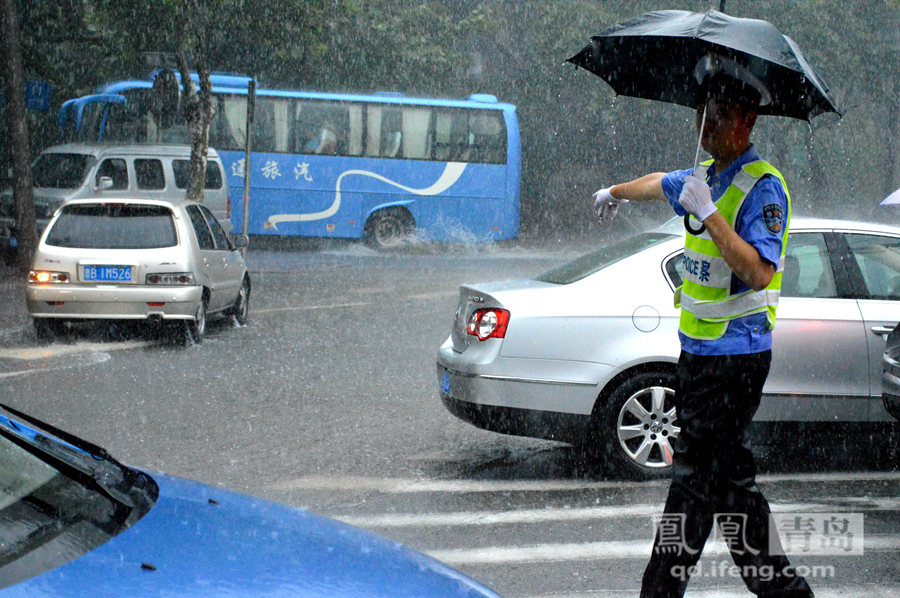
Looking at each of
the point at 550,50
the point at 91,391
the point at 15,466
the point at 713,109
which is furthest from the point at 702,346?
the point at 550,50

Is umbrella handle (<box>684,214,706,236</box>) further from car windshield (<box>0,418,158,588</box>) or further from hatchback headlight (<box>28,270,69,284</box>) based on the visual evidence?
hatchback headlight (<box>28,270,69,284</box>)

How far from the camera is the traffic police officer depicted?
3.28m

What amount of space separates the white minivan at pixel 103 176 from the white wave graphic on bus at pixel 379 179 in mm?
3170

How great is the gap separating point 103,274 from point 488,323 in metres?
5.84

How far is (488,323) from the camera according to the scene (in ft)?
18.5

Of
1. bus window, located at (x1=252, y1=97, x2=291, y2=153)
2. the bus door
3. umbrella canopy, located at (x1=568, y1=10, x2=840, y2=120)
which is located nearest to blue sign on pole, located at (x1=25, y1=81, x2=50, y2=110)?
the bus door

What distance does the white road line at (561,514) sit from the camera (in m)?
4.92

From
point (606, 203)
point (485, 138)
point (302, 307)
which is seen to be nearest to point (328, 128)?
point (485, 138)

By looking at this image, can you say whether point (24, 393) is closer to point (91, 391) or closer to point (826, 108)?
point (91, 391)

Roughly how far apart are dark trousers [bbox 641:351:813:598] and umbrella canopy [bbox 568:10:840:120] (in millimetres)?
976

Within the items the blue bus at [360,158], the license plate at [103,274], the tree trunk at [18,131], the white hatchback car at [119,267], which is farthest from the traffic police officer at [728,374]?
the blue bus at [360,158]

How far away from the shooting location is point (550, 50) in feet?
109

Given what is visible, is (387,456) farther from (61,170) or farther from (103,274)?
(61,170)

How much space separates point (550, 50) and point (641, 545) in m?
30.3
